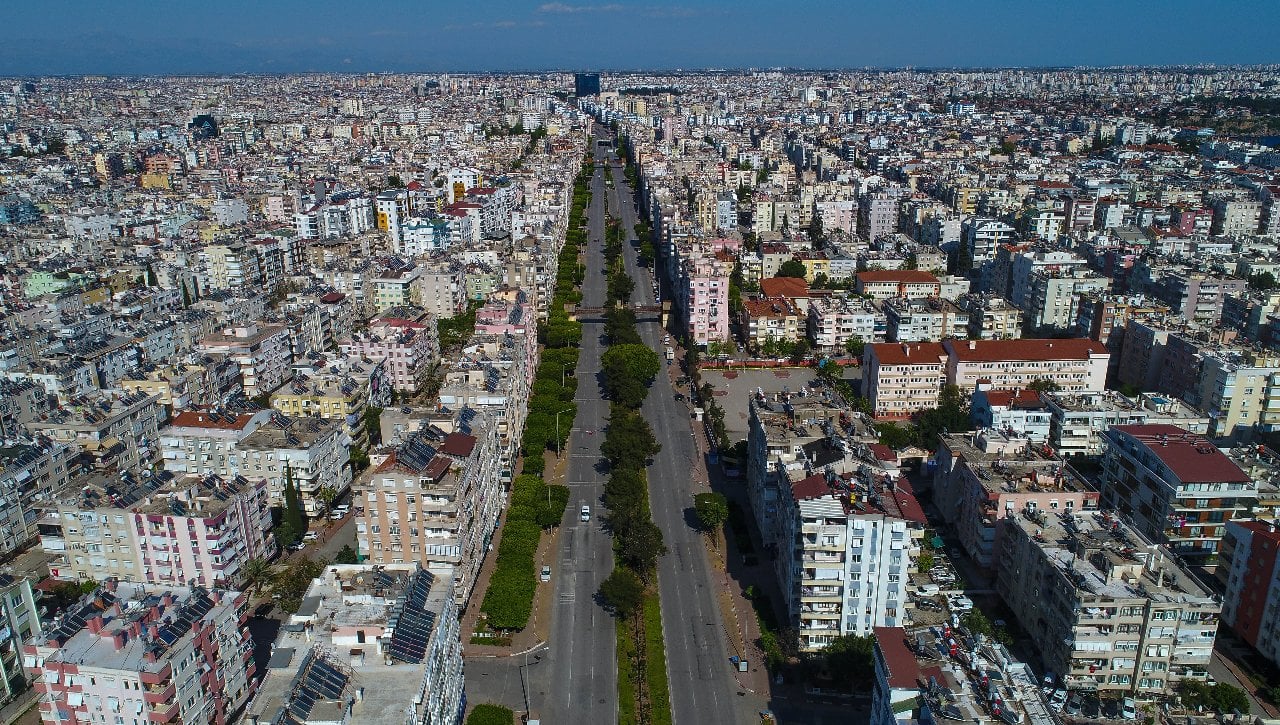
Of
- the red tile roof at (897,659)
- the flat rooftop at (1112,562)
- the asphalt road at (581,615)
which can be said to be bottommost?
the asphalt road at (581,615)

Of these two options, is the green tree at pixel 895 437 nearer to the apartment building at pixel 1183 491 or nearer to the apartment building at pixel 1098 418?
the apartment building at pixel 1098 418

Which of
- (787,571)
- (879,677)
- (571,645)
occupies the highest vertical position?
(879,677)

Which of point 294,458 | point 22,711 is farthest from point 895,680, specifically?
point 294,458

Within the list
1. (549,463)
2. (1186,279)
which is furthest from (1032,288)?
(549,463)

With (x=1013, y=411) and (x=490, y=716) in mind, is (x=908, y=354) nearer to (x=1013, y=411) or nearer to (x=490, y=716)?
(x=1013, y=411)

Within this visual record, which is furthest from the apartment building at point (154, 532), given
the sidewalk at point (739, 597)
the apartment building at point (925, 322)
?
the apartment building at point (925, 322)

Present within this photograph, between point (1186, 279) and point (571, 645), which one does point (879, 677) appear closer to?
point (571, 645)

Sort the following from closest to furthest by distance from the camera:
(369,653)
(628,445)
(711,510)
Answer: (369,653), (711,510), (628,445)
